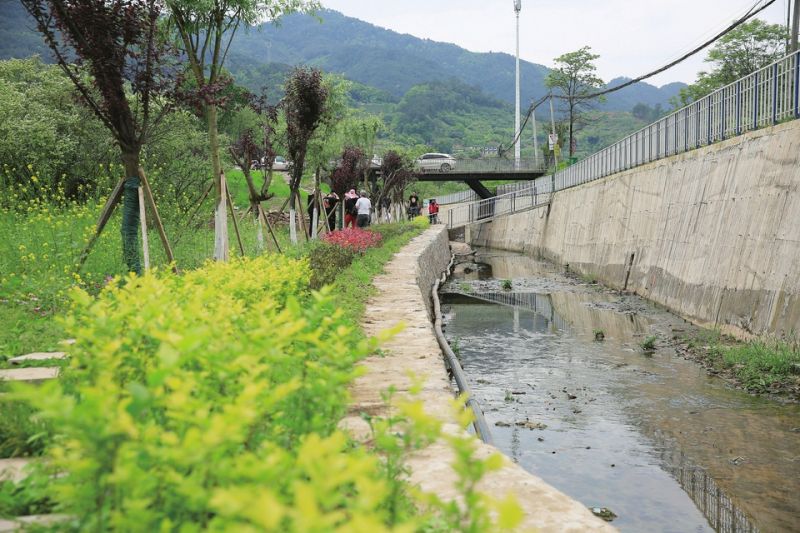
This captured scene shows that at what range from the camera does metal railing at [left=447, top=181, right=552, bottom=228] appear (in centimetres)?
3897

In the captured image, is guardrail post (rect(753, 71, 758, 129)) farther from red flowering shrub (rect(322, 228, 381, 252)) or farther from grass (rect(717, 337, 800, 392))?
red flowering shrub (rect(322, 228, 381, 252))

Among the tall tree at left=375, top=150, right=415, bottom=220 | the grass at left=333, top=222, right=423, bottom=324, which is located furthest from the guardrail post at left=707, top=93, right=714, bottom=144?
the tall tree at left=375, top=150, right=415, bottom=220

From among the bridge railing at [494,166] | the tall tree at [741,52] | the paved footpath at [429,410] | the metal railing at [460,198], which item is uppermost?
the tall tree at [741,52]

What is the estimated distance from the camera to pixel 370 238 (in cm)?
2025

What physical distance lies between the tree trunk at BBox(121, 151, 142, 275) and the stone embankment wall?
8.52 metres

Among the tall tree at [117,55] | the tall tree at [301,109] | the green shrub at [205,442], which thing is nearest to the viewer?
the green shrub at [205,442]

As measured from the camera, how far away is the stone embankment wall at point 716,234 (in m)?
10.8

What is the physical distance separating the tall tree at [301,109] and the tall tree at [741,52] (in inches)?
1510

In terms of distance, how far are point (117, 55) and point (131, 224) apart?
205 cm

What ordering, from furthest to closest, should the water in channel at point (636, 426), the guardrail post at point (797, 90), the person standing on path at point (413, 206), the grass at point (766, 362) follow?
the person standing on path at point (413, 206)
the guardrail post at point (797, 90)
the grass at point (766, 362)
the water in channel at point (636, 426)

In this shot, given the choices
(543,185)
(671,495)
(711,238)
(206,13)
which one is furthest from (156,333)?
(543,185)

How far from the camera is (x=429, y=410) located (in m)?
5.18

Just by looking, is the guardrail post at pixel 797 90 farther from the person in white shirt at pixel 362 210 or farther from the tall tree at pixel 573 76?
the tall tree at pixel 573 76

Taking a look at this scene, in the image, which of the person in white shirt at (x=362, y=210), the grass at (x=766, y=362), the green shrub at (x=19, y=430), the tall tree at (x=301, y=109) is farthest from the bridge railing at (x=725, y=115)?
the green shrub at (x=19, y=430)
